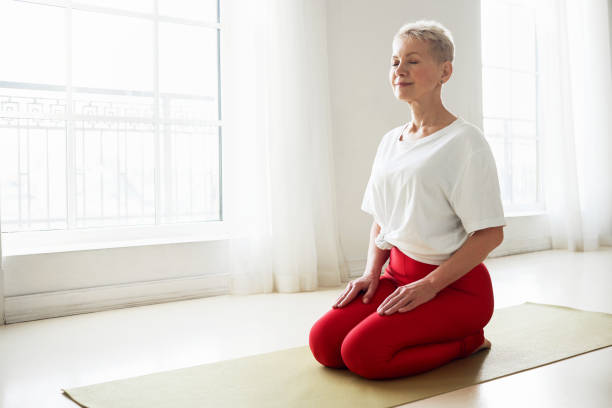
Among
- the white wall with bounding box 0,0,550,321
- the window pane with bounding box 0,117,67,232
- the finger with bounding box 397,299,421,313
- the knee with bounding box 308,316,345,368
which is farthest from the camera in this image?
the window pane with bounding box 0,117,67,232

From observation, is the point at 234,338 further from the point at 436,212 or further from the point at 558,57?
the point at 558,57

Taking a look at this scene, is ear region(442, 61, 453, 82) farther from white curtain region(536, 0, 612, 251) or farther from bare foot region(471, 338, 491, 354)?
white curtain region(536, 0, 612, 251)

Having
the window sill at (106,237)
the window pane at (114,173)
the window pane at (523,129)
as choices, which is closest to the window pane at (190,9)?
the window pane at (114,173)

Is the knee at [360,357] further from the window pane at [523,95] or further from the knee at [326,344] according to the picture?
the window pane at [523,95]

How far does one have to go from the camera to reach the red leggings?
1.75 metres

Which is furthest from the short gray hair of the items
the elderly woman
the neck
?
the neck

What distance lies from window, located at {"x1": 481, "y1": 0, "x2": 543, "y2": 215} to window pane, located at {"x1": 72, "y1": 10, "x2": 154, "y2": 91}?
10.2 feet

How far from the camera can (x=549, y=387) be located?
1.75 metres

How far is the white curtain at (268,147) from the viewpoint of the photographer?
3.34m

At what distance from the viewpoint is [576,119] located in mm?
5406

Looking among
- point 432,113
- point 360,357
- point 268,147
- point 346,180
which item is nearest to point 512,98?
point 346,180

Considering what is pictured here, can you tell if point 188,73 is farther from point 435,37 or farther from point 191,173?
point 435,37

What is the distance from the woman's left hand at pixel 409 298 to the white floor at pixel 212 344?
27 centimetres

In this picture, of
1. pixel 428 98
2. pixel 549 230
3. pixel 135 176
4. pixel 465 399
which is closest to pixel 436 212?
pixel 428 98
